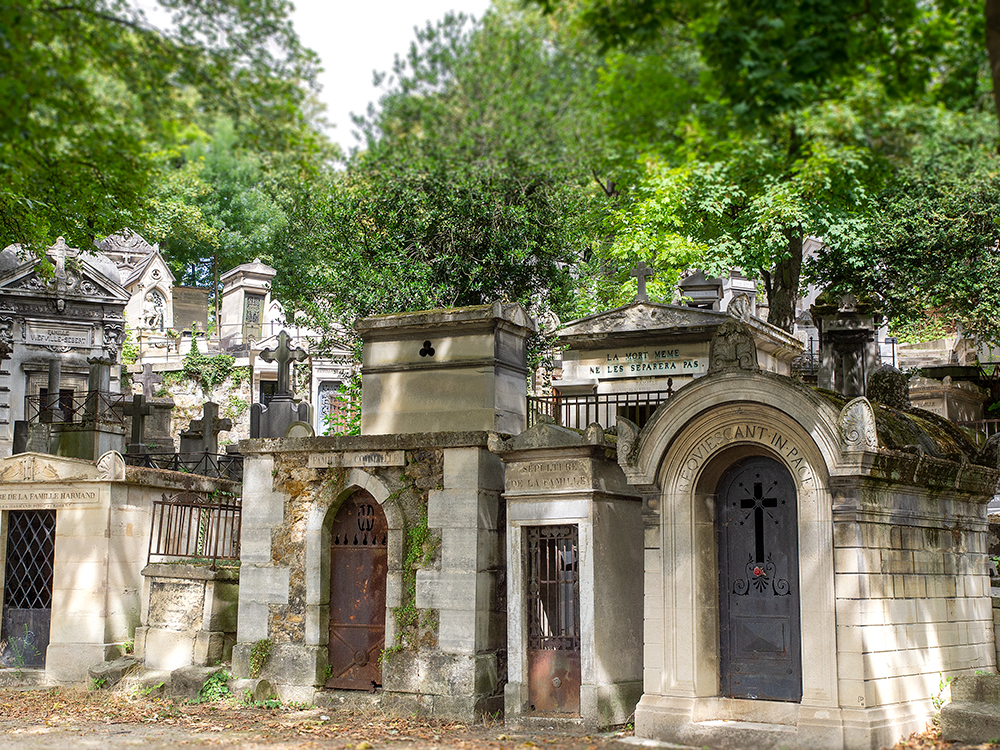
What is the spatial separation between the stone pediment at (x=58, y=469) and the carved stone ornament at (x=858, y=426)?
9.12 m

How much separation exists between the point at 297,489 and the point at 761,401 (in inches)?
228

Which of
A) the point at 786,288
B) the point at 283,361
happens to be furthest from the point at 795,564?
the point at 786,288

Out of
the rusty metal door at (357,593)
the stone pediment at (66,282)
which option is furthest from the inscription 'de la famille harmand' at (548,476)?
the stone pediment at (66,282)

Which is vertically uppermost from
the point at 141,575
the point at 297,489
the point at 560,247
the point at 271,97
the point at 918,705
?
the point at 560,247

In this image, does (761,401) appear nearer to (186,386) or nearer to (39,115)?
(39,115)

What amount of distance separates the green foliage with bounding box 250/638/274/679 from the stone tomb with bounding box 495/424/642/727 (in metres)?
3.11

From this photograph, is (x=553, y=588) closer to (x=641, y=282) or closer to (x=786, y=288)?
(x=641, y=282)

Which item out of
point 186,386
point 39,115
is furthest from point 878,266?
point 186,386

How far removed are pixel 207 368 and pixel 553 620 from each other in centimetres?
2277

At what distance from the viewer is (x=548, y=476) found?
11.1 metres

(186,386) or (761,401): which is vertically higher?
(186,386)

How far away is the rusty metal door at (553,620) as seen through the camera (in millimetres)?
10875

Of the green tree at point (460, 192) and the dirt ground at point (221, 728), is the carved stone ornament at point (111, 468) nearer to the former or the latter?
the dirt ground at point (221, 728)

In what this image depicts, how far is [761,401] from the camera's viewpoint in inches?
381
